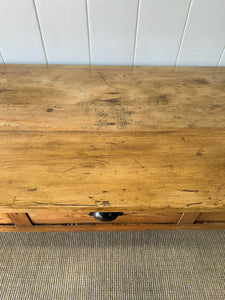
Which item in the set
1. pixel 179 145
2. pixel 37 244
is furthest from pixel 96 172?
pixel 37 244

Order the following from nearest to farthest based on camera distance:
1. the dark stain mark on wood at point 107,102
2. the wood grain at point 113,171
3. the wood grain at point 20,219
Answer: the wood grain at point 113,171 < the wood grain at point 20,219 < the dark stain mark on wood at point 107,102

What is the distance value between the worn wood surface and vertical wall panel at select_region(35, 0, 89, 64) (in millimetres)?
66

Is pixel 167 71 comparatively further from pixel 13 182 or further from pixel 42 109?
pixel 13 182

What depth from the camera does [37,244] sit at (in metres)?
0.93

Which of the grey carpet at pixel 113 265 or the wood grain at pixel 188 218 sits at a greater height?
the wood grain at pixel 188 218

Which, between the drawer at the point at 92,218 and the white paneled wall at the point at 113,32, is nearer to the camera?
the drawer at the point at 92,218

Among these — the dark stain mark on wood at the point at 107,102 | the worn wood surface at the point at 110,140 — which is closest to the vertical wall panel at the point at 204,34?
the worn wood surface at the point at 110,140

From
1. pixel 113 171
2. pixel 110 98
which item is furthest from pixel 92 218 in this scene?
pixel 110 98

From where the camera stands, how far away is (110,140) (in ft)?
2.23

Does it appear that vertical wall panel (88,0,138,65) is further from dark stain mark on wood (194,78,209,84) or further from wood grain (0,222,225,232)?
wood grain (0,222,225,232)

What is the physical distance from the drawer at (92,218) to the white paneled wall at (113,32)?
700 millimetres

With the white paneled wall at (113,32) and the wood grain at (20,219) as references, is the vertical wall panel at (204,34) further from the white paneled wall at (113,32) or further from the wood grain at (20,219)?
the wood grain at (20,219)

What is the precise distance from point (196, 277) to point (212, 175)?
512 millimetres

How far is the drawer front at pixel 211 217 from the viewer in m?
0.73
